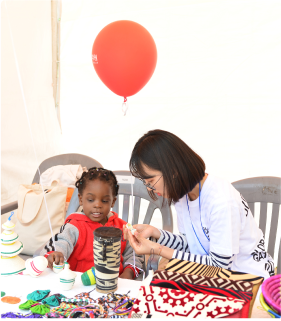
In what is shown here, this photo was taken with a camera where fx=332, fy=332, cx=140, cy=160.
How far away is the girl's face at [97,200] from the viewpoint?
61.5 inches

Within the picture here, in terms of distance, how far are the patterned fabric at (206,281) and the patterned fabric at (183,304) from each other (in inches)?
1.9

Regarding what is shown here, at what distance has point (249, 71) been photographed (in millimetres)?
2416

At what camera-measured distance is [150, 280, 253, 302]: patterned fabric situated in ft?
2.37

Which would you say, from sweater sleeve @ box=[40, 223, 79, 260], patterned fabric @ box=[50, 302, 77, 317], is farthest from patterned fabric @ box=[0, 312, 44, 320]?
sweater sleeve @ box=[40, 223, 79, 260]

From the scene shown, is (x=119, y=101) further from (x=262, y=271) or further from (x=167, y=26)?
(x=262, y=271)

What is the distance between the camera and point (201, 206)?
1.36m

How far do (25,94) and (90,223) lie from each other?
166 cm

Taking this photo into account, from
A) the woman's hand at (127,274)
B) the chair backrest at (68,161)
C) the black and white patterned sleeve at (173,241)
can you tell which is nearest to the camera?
the woman's hand at (127,274)

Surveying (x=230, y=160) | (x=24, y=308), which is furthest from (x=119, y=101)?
(x=24, y=308)

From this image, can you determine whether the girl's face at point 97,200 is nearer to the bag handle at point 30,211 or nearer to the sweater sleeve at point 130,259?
the sweater sleeve at point 130,259

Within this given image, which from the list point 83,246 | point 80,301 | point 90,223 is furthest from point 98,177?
point 80,301

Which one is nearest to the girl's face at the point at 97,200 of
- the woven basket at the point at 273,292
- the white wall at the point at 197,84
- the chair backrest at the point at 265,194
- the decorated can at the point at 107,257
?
the decorated can at the point at 107,257

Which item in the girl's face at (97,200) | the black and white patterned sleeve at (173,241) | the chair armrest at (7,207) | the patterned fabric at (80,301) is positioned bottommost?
the black and white patterned sleeve at (173,241)

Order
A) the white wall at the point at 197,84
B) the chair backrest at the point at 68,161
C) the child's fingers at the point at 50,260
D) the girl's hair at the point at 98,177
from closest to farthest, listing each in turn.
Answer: the child's fingers at the point at 50,260
the girl's hair at the point at 98,177
the chair backrest at the point at 68,161
the white wall at the point at 197,84
